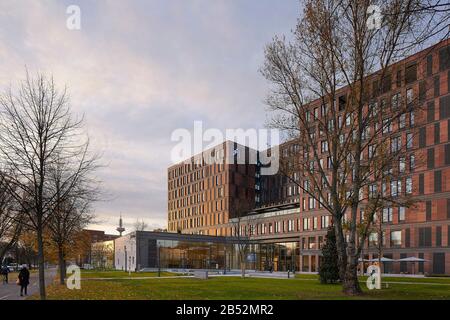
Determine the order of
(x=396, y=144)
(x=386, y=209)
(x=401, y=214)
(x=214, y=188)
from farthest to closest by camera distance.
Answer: (x=214, y=188) < (x=386, y=209) < (x=401, y=214) < (x=396, y=144)

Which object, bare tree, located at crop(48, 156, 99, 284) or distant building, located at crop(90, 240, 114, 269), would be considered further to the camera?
distant building, located at crop(90, 240, 114, 269)

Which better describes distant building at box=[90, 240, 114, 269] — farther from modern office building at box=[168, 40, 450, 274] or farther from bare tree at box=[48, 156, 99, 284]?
bare tree at box=[48, 156, 99, 284]

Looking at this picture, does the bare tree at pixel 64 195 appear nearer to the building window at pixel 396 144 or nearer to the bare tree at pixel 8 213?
the bare tree at pixel 8 213

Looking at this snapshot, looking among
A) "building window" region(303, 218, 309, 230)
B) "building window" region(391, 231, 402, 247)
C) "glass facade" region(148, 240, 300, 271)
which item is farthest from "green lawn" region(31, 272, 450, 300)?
"glass facade" region(148, 240, 300, 271)

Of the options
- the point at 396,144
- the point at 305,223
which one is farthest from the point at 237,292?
the point at 305,223

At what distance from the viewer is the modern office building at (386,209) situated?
4184 centimetres

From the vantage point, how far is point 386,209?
73688 millimetres

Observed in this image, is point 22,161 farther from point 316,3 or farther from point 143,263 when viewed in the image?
point 143,263

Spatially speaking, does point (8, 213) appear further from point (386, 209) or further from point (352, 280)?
point (386, 209)

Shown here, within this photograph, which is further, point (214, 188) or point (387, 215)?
point (214, 188)

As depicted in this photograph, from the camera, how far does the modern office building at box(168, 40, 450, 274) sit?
137ft

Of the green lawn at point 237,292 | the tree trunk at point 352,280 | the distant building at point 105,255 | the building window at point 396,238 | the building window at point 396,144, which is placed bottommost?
the distant building at point 105,255

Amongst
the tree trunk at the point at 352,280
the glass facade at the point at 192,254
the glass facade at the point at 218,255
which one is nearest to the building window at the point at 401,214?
the glass facade at the point at 218,255
